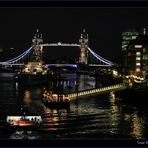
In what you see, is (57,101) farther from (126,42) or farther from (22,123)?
(126,42)

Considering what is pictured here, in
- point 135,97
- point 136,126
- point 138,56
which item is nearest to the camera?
point 136,126

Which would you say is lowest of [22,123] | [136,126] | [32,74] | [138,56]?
[136,126]

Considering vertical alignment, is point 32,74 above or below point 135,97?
above

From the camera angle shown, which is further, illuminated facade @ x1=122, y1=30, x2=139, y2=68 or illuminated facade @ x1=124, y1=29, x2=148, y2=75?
illuminated facade @ x1=122, y1=30, x2=139, y2=68

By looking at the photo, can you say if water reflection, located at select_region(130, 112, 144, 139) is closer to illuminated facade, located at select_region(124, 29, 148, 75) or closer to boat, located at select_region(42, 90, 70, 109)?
boat, located at select_region(42, 90, 70, 109)

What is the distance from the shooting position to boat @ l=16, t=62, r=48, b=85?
23017 mm

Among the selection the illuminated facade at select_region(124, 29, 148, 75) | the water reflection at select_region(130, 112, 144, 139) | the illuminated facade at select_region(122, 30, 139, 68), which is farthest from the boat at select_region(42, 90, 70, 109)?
the illuminated facade at select_region(122, 30, 139, 68)

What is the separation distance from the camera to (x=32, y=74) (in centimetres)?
2395

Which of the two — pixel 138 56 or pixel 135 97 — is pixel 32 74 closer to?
pixel 138 56

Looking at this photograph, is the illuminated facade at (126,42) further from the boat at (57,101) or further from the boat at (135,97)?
the boat at (57,101)

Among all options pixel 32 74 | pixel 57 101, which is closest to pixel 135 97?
pixel 57 101

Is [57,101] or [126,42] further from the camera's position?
[126,42]

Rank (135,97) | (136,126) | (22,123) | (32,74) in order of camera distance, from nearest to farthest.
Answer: (22,123) → (136,126) → (135,97) → (32,74)

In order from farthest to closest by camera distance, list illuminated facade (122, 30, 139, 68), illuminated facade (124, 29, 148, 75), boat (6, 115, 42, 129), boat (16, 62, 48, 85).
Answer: boat (16, 62, 48, 85), illuminated facade (122, 30, 139, 68), illuminated facade (124, 29, 148, 75), boat (6, 115, 42, 129)
